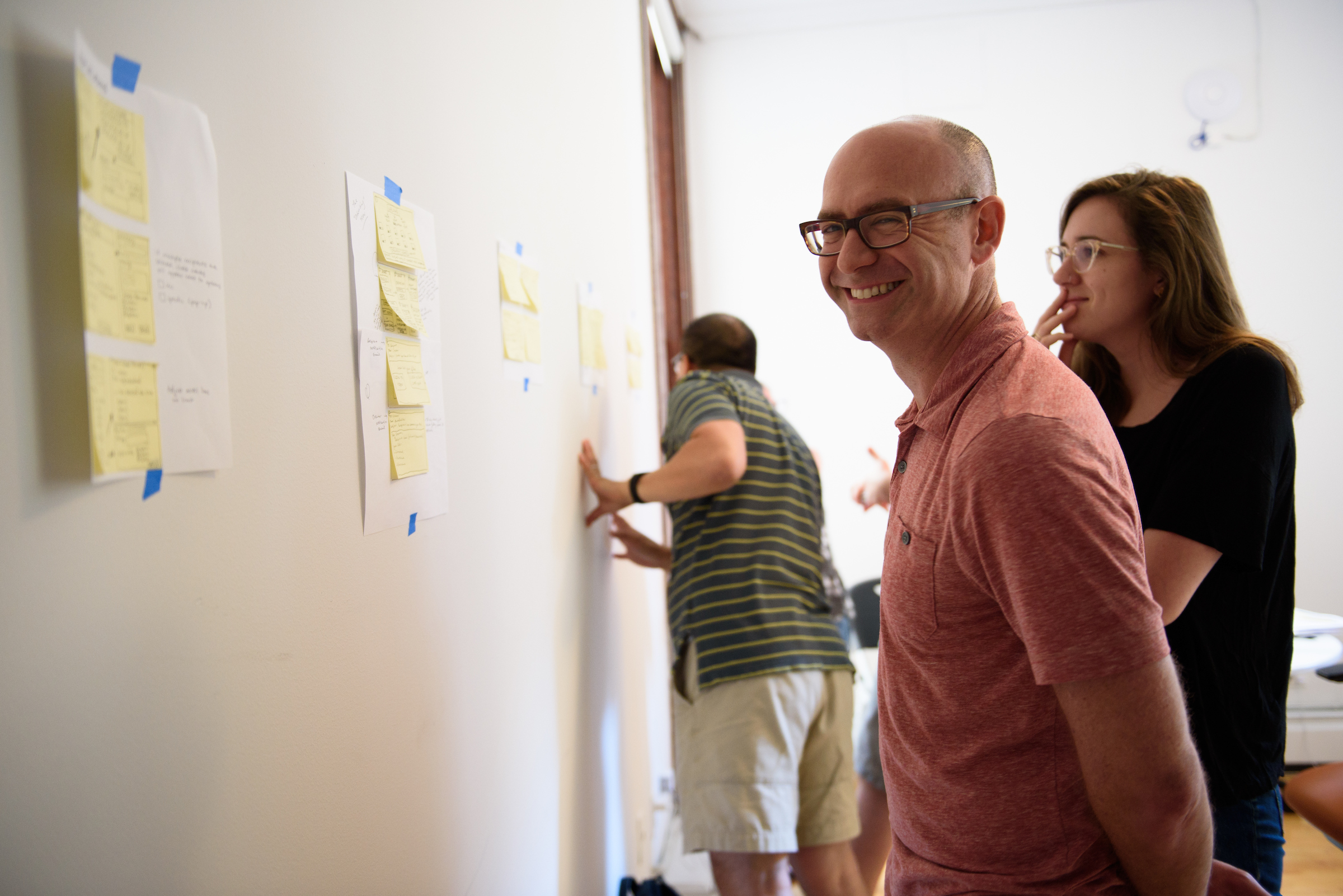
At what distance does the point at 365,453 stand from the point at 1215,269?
126 cm

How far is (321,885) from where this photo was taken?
31.3 inches

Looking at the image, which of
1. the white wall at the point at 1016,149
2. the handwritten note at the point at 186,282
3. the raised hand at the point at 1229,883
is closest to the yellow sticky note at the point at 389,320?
the handwritten note at the point at 186,282

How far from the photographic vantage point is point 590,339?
1.92 m

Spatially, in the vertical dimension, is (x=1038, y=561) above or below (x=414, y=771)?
above

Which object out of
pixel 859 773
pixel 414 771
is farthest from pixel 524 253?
pixel 859 773

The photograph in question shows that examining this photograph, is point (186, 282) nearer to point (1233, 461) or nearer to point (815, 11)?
point (1233, 461)

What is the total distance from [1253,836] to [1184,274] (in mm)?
843

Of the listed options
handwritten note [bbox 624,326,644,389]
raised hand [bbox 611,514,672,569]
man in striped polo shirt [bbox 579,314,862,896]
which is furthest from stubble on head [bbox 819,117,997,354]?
handwritten note [bbox 624,326,644,389]

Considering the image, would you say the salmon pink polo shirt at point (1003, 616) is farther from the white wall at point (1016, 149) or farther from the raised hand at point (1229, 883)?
the white wall at point (1016, 149)

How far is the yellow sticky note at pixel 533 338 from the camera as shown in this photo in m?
1.44

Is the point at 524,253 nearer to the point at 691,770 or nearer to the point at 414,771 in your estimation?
the point at 414,771

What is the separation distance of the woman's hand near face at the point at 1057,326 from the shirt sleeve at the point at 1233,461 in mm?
277

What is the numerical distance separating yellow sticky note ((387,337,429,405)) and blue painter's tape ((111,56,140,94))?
393 millimetres

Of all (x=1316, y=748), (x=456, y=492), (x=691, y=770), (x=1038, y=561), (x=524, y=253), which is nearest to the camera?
(x=1038, y=561)
